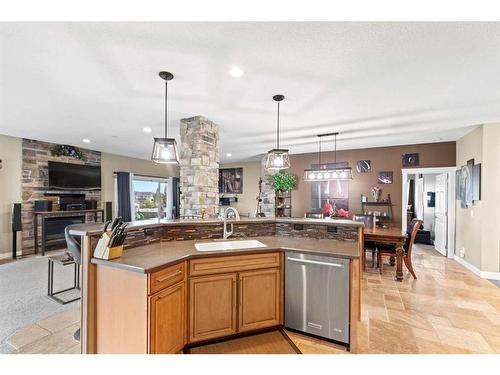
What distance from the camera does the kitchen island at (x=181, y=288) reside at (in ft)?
5.76

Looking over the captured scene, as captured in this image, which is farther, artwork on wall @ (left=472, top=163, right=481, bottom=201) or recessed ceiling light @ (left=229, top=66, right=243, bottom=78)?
artwork on wall @ (left=472, top=163, right=481, bottom=201)

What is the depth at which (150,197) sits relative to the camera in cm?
870

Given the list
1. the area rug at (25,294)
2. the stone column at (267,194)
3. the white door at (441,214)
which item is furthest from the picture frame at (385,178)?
the area rug at (25,294)

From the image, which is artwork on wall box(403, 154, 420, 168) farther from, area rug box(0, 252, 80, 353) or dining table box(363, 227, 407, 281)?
area rug box(0, 252, 80, 353)

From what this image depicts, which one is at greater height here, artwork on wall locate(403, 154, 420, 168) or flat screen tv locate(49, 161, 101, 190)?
artwork on wall locate(403, 154, 420, 168)

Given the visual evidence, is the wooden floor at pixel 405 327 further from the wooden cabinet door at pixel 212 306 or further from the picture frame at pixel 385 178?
the picture frame at pixel 385 178

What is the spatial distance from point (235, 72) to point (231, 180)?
22.4ft

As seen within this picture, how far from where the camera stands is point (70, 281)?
381 centimetres

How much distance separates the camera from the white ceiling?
1.81 m

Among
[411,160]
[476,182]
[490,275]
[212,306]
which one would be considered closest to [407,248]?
[490,275]

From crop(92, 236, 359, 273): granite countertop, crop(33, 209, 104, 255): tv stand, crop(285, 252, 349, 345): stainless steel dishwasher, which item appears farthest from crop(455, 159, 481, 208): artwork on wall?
crop(33, 209, 104, 255): tv stand

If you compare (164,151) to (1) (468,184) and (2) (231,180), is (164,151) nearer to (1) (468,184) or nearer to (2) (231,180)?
(1) (468,184)

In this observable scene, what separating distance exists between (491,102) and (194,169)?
4.09 m
